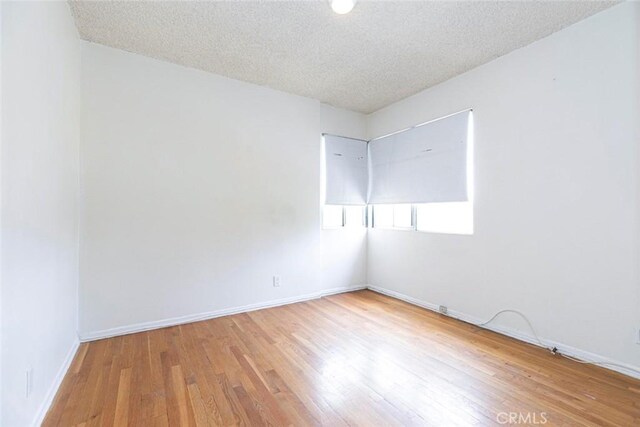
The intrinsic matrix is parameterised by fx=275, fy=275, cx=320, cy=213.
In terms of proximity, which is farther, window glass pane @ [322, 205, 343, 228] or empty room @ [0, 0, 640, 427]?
window glass pane @ [322, 205, 343, 228]

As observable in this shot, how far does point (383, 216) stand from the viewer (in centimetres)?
423

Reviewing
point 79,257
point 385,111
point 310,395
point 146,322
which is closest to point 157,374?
point 146,322

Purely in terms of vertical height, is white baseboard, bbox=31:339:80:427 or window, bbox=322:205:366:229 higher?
window, bbox=322:205:366:229

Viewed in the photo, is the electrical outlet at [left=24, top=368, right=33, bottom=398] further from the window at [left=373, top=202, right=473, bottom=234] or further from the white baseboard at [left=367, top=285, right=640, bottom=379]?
the window at [left=373, top=202, right=473, bottom=234]

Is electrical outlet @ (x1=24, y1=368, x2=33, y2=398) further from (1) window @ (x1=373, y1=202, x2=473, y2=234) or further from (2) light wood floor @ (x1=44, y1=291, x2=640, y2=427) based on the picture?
(1) window @ (x1=373, y1=202, x2=473, y2=234)

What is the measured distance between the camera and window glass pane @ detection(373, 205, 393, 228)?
410cm

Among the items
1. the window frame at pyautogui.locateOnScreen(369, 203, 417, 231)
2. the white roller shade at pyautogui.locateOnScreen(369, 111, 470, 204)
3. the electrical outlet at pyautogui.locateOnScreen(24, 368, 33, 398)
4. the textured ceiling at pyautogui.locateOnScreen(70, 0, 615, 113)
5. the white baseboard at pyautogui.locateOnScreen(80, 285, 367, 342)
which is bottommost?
the white baseboard at pyautogui.locateOnScreen(80, 285, 367, 342)

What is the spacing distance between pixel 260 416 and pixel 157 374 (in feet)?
3.08

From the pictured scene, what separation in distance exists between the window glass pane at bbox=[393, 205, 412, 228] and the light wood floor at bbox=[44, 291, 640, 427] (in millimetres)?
1421

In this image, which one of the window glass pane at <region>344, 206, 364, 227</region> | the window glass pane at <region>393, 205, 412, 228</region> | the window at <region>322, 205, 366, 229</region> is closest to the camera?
the window glass pane at <region>393, 205, 412, 228</region>

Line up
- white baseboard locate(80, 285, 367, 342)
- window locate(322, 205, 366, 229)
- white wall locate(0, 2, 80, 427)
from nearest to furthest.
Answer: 1. white wall locate(0, 2, 80, 427)
2. white baseboard locate(80, 285, 367, 342)
3. window locate(322, 205, 366, 229)

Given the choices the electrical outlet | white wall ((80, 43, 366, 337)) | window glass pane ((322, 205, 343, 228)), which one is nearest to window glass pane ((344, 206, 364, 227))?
window glass pane ((322, 205, 343, 228))

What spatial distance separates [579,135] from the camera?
222 centimetres

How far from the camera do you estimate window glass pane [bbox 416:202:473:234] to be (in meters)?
3.07
